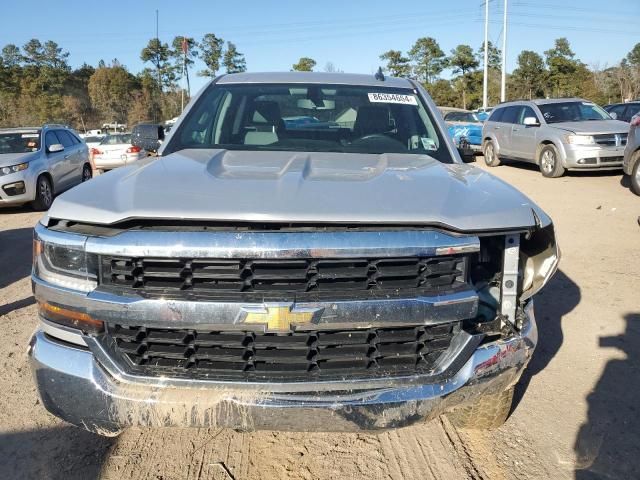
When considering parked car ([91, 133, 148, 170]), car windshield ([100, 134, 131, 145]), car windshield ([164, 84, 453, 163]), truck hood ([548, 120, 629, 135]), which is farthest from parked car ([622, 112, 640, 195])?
car windshield ([100, 134, 131, 145])

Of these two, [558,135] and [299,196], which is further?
[558,135]

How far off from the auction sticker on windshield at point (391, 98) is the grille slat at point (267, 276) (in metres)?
1.95

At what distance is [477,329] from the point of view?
2.27 meters

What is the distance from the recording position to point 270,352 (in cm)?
214

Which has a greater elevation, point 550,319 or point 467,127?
point 467,127

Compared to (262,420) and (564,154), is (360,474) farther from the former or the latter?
(564,154)

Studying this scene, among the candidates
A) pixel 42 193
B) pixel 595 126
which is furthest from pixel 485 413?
pixel 595 126

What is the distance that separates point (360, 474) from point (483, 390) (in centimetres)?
81

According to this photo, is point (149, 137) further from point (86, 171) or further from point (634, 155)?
point (86, 171)

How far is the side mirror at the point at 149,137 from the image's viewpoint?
381 cm

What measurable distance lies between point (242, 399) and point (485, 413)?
4.39 ft

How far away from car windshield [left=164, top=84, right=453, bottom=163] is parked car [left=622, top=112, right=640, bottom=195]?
731 cm

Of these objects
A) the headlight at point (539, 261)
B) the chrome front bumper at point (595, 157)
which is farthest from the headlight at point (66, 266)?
the chrome front bumper at point (595, 157)

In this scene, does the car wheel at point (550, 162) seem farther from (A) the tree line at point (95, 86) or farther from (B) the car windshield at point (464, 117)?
(A) the tree line at point (95, 86)
